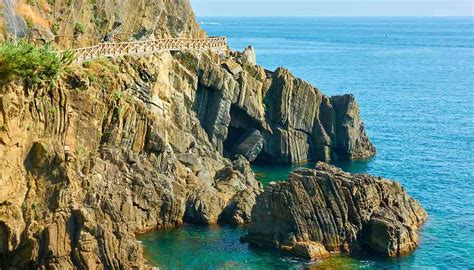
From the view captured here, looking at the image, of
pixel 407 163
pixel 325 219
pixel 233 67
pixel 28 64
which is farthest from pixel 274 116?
pixel 28 64

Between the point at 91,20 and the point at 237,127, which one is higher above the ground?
the point at 91,20

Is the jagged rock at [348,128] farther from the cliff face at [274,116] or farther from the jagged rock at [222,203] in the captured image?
the jagged rock at [222,203]

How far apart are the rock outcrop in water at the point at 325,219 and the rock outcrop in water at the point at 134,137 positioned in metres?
5.27

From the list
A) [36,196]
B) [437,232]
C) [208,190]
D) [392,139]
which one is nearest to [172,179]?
[208,190]

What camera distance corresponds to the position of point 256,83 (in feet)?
276

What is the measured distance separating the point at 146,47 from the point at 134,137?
12484 millimetres

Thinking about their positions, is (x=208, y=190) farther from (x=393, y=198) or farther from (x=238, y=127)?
(x=238, y=127)

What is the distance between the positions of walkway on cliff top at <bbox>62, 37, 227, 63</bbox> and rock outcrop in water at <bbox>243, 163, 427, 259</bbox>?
20.1 metres

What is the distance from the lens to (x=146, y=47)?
235 ft

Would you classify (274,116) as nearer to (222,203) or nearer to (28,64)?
(222,203)

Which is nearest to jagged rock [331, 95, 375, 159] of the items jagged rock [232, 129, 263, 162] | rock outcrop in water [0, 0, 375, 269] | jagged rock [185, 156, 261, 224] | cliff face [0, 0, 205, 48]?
rock outcrop in water [0, 0, 375, 269]

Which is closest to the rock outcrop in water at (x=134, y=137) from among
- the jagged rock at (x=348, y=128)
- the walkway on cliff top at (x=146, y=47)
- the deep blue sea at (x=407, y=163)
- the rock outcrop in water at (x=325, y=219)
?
the jagged rock at (x=348, y=128)

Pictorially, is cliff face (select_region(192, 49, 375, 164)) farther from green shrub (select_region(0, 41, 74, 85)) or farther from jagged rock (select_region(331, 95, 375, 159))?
green shrub (select_region(0, 41, 74, 85))

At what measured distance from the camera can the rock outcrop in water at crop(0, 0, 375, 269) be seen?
48.2 meters
